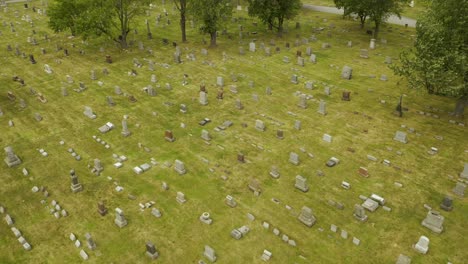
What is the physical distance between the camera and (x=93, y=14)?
34688 mm

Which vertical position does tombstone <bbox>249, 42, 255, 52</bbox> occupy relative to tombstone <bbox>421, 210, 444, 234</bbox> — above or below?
above

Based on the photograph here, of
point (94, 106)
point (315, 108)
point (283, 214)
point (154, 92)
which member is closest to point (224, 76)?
point (154, 92)

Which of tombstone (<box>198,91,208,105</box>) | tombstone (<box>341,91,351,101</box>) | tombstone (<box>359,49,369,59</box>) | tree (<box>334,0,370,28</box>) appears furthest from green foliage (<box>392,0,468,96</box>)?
tree (<box>334,0,370,28</box>)

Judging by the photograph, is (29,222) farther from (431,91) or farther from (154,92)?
(431,91)

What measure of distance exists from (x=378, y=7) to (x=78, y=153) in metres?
33.2

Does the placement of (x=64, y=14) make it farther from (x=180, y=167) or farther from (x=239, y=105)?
(x=180, y=167)

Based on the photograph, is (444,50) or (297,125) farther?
→ (297,125)

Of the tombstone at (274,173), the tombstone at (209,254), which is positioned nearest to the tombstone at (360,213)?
the tombstone at (274,173)

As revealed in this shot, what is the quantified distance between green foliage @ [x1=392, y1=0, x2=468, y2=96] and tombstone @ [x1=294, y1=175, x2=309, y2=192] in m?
11.4

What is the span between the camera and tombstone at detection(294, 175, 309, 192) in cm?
1856

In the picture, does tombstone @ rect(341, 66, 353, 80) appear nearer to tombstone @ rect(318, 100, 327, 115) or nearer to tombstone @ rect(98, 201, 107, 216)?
tombstone @ rect(318, 100, 327, 115)

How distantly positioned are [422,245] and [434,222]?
5.21ft

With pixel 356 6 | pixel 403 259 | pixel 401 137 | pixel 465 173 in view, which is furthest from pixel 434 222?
pixel 356 6

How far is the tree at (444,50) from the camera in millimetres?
21788
